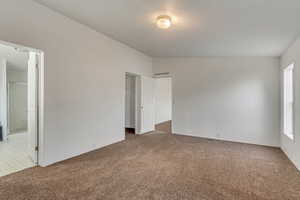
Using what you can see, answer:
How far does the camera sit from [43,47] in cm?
290

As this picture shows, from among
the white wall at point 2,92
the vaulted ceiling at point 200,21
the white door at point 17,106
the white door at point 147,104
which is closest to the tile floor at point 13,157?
the white wall at point 2,92

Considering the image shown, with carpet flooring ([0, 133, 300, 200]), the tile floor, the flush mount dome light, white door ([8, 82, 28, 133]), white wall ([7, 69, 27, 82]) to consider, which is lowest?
carpet flooring ([0, 133, 300, 200])

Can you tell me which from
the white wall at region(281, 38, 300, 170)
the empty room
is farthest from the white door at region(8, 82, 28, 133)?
the white wall at region(281, 38, 300, 170)

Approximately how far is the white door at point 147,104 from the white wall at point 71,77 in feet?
4.11

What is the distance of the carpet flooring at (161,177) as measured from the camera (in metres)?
2.21

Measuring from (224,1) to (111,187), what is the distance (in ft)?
9.92

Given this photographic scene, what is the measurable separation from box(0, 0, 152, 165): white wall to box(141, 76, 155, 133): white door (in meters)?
1.25

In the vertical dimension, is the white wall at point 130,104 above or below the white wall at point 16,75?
below

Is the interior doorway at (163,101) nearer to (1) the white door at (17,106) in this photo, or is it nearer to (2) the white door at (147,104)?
(2) the white door at (147,104)

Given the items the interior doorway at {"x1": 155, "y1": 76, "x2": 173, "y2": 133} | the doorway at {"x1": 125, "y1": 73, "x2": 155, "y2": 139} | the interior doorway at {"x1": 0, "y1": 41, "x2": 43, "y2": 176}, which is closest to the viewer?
the interior doorway at {"x1": 0, "y1": 41, "x2": 43, "y2": 176}

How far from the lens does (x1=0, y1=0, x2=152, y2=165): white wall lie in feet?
8.75

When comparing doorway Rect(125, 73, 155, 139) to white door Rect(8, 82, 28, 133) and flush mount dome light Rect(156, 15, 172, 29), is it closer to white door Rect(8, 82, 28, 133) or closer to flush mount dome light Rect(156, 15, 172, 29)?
flush mount dome light Rect(156, 15, 172, 29)

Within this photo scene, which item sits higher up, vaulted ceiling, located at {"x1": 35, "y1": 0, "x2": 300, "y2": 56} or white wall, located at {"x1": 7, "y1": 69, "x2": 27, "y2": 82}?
vaulted ceiling, located at {"x1": 35, "y1": 0, "x2": 300, "y2": 56}

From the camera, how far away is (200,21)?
3.02m
